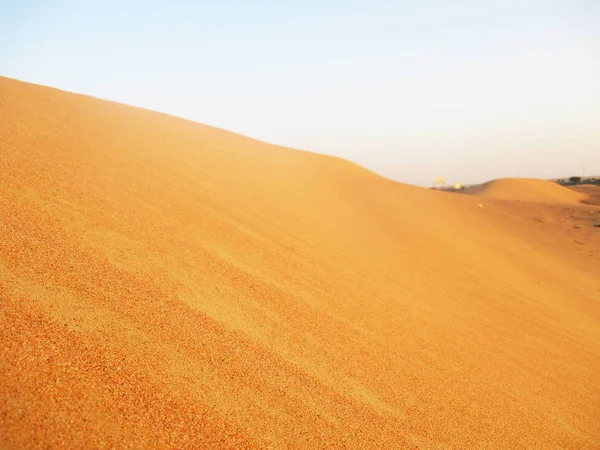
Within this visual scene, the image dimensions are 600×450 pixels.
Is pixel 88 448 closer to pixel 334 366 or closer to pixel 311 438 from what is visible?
pixel 311 438

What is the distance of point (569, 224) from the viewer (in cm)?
1434

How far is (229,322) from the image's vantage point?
325 cm

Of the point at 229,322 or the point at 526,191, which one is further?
the point at 526,191

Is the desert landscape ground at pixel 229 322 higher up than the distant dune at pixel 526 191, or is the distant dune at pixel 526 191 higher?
the distant dune at pixel 526 191

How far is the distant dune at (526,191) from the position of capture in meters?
26.8

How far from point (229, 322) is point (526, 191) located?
2968 cm

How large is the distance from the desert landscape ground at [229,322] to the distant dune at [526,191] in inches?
829

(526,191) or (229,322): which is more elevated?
(526,191)

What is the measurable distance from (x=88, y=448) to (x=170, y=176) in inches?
179

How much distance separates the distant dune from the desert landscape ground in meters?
21.0

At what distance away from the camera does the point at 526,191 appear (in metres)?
28.8

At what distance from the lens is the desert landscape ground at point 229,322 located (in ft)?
7.41

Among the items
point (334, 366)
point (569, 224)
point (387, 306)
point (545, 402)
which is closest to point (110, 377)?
point (334, 366)

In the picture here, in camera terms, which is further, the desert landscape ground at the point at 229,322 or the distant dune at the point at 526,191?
the distant dune at the point at 526,191
